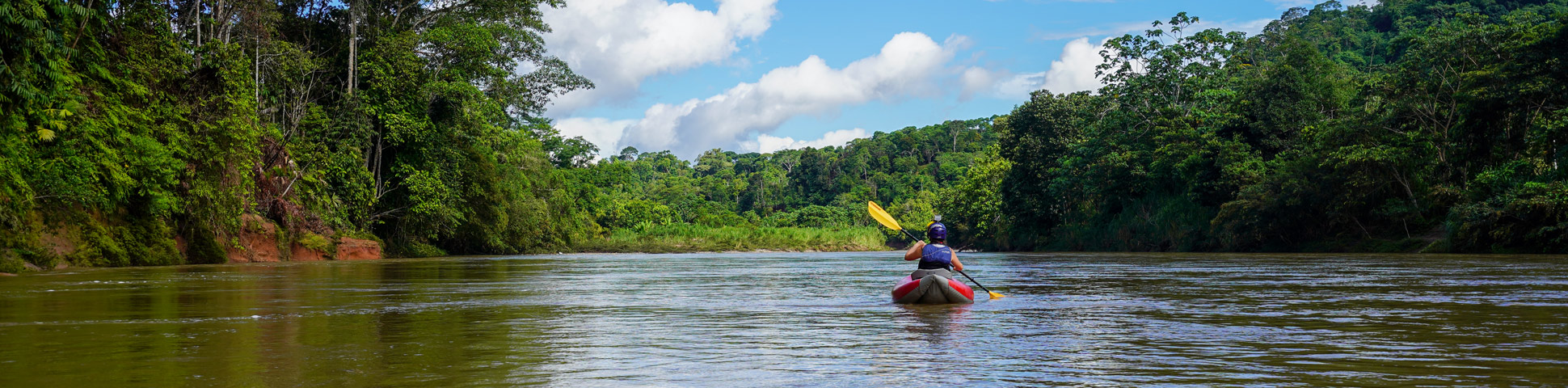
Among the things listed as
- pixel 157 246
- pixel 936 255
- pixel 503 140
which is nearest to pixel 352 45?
pixel 503 140

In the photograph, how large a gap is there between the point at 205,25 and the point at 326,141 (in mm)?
5918

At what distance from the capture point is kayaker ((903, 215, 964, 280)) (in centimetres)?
1276

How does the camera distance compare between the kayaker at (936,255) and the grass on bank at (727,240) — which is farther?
the grass on bank at (727,240)

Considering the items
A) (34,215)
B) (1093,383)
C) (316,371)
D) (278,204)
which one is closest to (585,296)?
(316,371)

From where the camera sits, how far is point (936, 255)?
508 inches

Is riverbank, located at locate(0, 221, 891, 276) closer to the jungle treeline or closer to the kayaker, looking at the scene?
the jungle treeline

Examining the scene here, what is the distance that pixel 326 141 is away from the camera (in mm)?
40406

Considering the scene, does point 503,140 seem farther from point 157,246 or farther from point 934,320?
point 934,320

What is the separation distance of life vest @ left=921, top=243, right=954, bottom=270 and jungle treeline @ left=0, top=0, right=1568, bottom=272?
60.3 feet

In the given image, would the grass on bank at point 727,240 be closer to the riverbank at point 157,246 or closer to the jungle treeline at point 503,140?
the jungle treeline at point 503,140

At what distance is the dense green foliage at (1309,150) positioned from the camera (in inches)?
1326

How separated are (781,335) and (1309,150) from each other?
41117mm

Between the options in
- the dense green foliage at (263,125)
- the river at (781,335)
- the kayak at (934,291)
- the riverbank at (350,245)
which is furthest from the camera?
the riverbank at (350,245)

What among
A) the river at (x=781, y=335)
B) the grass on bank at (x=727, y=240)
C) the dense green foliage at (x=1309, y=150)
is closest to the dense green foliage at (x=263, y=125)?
the river at (x=781, y=335)
